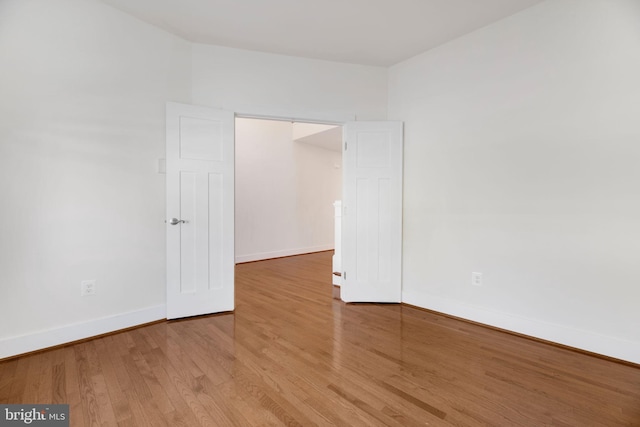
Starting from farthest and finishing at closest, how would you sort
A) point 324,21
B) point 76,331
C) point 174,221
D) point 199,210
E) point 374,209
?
1. point 374,209
2. point 199,210
3. point 174,221
4. point 324,21
5. point 76,331

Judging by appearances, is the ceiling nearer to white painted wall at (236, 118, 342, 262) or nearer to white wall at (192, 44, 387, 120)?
white wall at (192, 44, 387, 120)

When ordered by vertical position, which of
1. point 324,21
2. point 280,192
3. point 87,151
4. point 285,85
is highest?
point 324,21

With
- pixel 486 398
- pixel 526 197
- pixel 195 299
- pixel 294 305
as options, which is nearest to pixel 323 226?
pixel 294 305

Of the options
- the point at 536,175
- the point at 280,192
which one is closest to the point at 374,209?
the point at 536,175

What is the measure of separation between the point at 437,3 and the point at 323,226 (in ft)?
17.4

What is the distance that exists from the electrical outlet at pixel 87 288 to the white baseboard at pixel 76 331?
0.23m

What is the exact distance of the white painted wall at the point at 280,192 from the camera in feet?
19.4

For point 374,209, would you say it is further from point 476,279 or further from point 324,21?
point 324,21

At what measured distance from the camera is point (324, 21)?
2.78 meters

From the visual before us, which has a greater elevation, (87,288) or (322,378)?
(87,288)

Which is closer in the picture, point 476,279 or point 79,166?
point 79,166

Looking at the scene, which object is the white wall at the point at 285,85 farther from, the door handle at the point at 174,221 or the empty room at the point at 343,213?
the door handle at the point at 174,221

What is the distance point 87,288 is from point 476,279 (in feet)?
11.2

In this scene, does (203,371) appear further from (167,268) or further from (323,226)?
(323,226)
